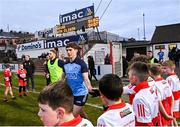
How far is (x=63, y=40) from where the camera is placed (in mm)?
37438

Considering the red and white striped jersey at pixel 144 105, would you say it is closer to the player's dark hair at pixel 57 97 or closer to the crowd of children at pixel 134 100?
the crowd of children at pixel 134 100

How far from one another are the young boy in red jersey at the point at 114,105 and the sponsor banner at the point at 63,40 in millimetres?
30168

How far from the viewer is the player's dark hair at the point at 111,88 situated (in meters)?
3.93

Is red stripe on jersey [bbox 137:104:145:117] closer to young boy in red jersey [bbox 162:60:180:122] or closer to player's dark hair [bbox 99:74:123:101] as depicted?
player's dark hair [bbox 99:74:123:101]

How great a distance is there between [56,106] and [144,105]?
2.08 m

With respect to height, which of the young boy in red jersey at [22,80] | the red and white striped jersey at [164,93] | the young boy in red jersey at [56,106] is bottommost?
the young boy in red jersey at [22,80]

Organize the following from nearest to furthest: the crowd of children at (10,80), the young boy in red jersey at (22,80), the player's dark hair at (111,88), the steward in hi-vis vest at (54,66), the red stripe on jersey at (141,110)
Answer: the player's dark hair at (111,88) < the red stripe on jersey at (141,110) < the steward in hi-vis vest at (54,66) < the crowd of children at (10,80) < the young boy in red jersey at (22,80)

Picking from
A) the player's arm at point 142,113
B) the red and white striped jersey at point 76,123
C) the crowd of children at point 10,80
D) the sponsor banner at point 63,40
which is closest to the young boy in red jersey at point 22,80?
the crowd of children at point 10,80

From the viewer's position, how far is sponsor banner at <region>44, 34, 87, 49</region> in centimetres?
Result: 3447

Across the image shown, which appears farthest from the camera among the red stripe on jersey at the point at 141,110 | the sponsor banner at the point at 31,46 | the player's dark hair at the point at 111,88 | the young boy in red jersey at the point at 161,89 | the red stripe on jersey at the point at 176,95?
the sponsor banner at the point at 31,46

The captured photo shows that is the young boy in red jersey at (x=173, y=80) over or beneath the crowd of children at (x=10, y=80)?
over

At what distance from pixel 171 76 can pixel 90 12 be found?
112ft

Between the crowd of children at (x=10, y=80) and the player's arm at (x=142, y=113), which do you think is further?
the crowd of children at (x=10, y=80)

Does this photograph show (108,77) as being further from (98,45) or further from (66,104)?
(98,45)
